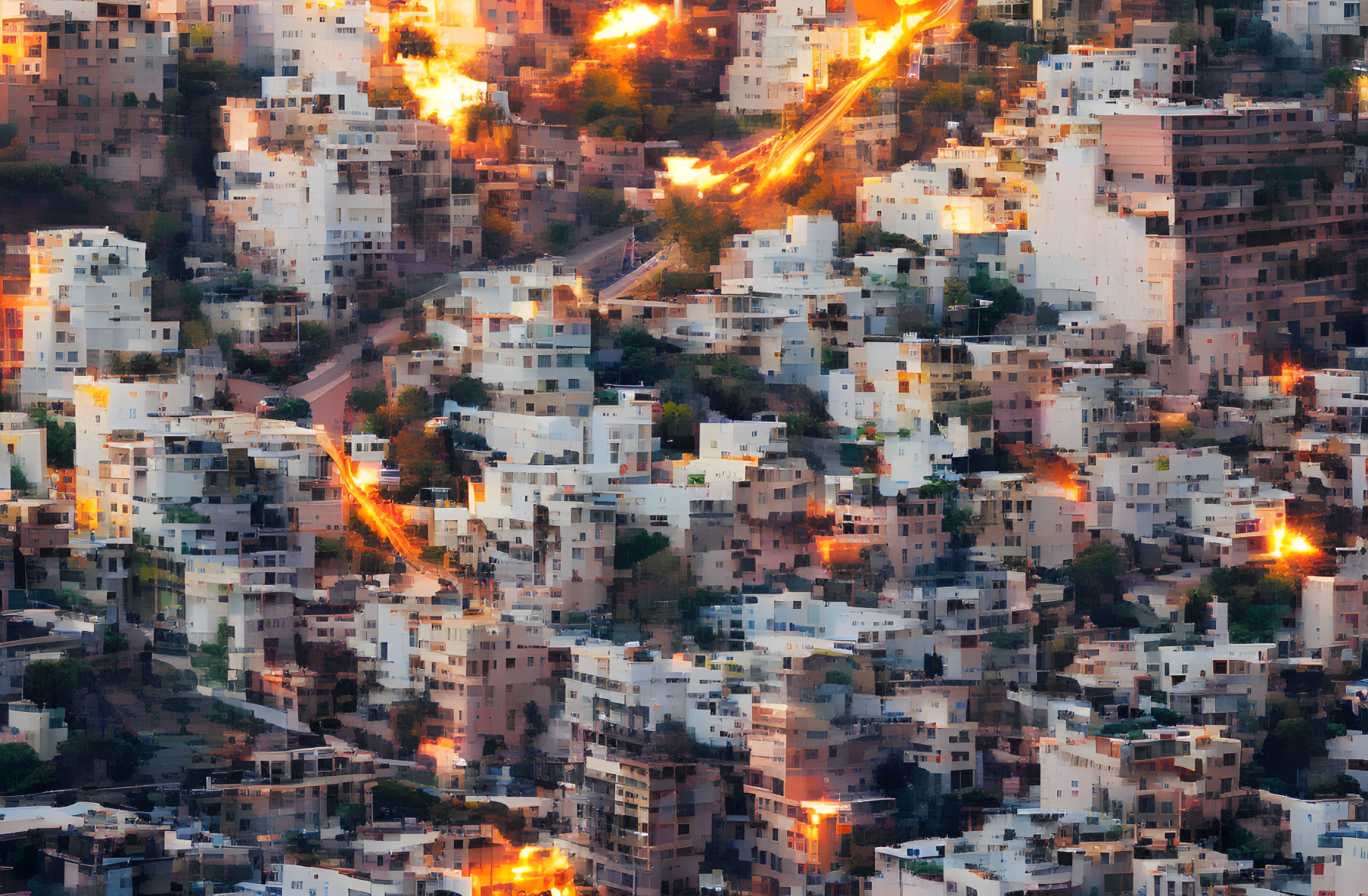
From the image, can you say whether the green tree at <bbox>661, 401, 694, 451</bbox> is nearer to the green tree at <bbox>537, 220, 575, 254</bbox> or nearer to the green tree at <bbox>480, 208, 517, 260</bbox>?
the green tree at <bbox>480, 208, 517, 260</bbox>

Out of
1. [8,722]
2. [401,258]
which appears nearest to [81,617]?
[8,722]

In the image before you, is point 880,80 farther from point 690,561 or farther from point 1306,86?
point 690,561

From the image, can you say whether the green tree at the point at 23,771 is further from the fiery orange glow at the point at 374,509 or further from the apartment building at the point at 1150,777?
the apartment building at the point at 1150,777

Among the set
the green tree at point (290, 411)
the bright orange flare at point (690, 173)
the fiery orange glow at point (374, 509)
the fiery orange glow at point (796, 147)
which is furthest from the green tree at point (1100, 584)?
the bright orange flare at point (690, 173)

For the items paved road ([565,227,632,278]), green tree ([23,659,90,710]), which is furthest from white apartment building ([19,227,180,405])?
green tree ([23,659,90,710])

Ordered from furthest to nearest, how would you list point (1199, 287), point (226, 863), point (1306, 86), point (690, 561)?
point (1306, 86)
point (1199, 287)
point (690, 561)
point (226, 863)

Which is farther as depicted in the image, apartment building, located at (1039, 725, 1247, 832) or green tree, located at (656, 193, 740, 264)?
green tree, located at (656, 193, 740, 264)

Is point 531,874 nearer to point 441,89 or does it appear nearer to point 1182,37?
point 1182,37
